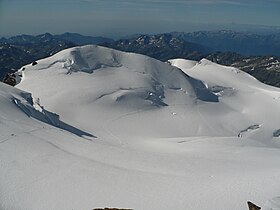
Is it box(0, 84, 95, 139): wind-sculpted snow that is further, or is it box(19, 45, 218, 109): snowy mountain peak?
box(19, 45, 218, 109): snowy mountain peak

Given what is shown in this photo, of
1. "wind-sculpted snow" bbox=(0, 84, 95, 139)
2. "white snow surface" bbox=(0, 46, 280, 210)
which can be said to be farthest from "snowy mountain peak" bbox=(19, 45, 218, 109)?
"wind-sculpted snow" bbox=(0, 84, 95, 139)

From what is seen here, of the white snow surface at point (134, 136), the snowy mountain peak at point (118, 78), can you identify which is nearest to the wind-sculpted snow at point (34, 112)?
the white snow surface at point (134, 136)

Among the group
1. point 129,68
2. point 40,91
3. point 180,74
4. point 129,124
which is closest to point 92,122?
point 129,124

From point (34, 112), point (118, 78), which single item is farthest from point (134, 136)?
point (118, 78)

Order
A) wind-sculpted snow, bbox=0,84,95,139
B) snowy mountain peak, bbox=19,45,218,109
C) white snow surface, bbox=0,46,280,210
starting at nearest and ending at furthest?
white snow surface, bbox=0,46,280,210
wind-sculpted snow, bbox=0,84,95,139
snowy mountain peak, bbox=19,45,218,109

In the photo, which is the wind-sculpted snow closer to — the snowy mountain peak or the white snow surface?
the white snow surface

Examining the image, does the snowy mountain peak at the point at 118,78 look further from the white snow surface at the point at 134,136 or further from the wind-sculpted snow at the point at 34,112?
the wind-sculpted snow at the point at 34,112

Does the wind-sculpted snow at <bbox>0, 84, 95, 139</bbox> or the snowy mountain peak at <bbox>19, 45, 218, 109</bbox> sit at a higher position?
the wind-sculpted snow at <bbox>0, 84, 95, 139</bbox>

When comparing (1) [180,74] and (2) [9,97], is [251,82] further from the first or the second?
(2) [9,97]

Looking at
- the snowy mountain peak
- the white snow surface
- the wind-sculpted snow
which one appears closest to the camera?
the white snow surface
